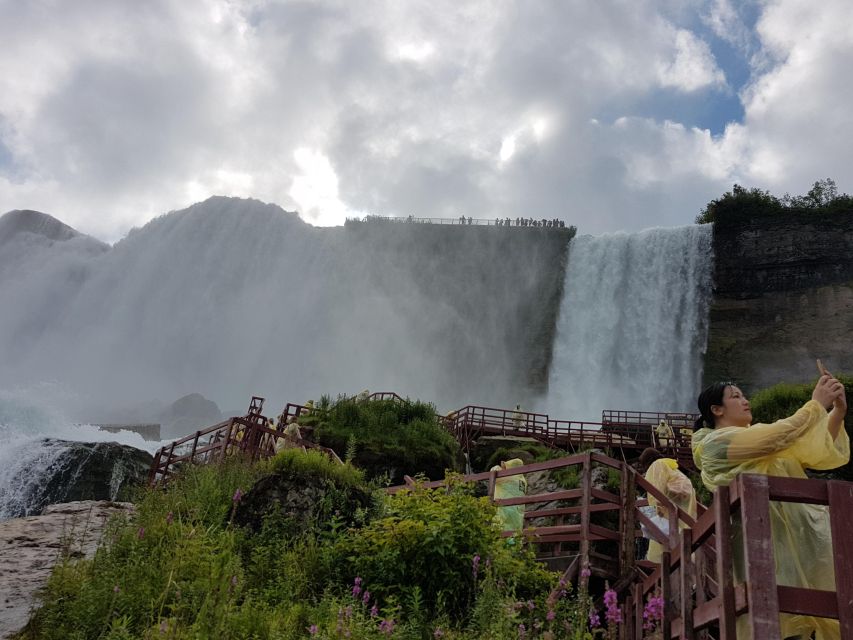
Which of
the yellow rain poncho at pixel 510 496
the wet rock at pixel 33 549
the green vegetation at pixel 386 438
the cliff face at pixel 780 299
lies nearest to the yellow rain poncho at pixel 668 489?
the yellow rain poncho at pixel 510 496

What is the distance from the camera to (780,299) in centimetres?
4009

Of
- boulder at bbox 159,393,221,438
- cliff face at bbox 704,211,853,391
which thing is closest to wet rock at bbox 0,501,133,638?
boulder at bbox 159,393,221,438

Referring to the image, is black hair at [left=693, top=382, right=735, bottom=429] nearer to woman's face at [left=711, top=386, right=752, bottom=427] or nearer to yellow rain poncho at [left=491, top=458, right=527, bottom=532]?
woman's face at [left=711, top=386, right=752, bottom=427]

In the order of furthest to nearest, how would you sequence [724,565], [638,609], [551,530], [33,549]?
[551,530]
[33,549]
[638,609]
[724,565]

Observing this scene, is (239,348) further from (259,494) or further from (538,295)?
(259,494)

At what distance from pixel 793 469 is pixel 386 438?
47.8 feet

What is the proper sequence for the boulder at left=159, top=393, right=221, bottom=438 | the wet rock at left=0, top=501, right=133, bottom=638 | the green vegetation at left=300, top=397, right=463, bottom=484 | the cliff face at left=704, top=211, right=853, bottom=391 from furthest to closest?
the boulder at left=159, top=393, right=221, bottom=438 → the cliff face at left=704, top=211, right=853, bottom=391 → the green vegetation at left=300, top=397, right=463, bottom=484 → the wet rock at left=0, top=501, right=133, bottom=638

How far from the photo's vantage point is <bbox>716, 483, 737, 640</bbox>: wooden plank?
8.22ft

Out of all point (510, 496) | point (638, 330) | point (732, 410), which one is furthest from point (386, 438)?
point (638, 330)

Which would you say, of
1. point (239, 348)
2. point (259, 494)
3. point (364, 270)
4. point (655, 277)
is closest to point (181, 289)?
point (239, 348)

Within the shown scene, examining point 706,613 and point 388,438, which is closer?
point 706,613

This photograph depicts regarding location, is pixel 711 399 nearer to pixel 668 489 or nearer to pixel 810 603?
pixel 810 603

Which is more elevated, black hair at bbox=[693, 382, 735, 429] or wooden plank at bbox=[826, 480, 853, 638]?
black hair at bbox=[693, 382, 735, 429]

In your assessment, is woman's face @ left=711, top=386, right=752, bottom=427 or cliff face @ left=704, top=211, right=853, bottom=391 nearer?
woman's face @ left=711, top=386, right=752, bottom=427
